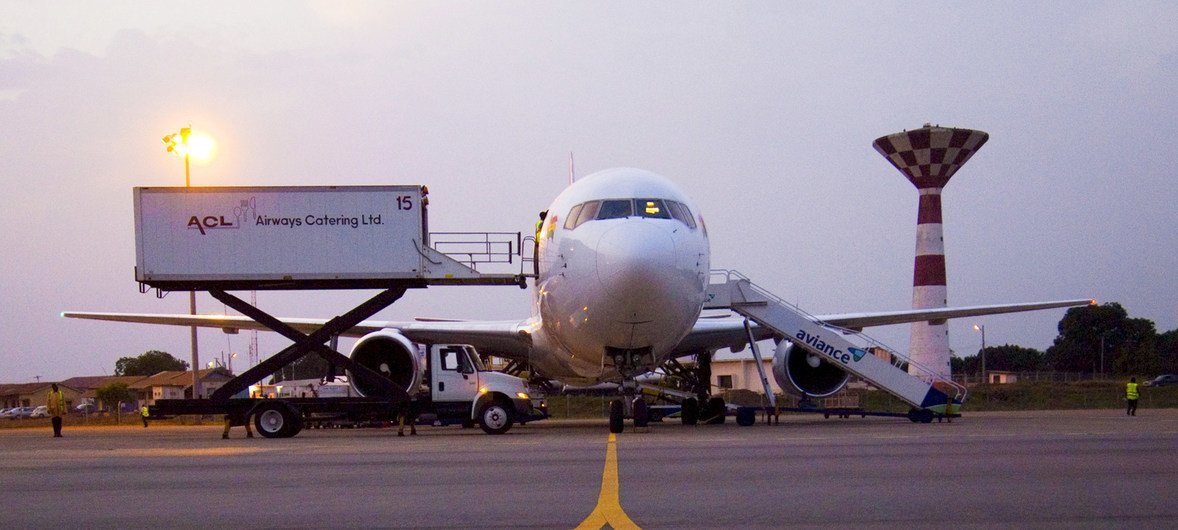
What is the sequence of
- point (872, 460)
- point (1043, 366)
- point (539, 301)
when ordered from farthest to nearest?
point (1043, 366), point (539, 301), point (872, 460)

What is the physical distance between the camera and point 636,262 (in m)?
17.0

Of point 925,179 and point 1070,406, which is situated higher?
point 925,179

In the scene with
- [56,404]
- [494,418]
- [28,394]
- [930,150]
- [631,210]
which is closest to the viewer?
[631,210]

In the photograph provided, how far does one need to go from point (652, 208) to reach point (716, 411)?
759 cm

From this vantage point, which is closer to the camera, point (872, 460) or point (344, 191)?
point (872, 460)

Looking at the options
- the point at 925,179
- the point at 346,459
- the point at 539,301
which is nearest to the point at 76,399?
the point at 925,179

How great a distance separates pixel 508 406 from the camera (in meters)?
21.0

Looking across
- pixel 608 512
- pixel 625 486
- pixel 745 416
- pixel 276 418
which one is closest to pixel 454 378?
pixel 276 418

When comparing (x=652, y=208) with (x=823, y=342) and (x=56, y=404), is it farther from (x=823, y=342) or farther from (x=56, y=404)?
(x=56, y=404)

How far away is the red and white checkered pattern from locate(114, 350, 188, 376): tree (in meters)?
75.7

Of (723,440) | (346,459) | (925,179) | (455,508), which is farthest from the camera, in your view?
(925,179)

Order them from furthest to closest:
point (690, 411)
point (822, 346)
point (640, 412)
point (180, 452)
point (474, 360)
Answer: point (690, 411) < point (822, 346) < point (474, 360) < point (640, 412) < point (180, 452)

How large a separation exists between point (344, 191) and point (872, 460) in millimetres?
12305

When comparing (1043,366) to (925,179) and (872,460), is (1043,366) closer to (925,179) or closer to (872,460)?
(925,179)
